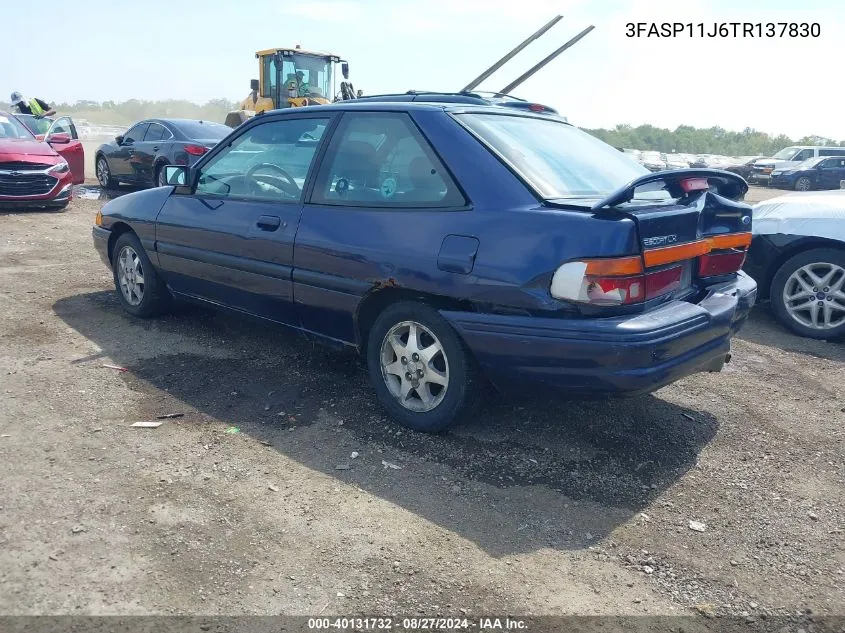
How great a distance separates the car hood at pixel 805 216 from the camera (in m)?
5.75

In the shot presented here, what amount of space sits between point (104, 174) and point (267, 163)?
11.6m

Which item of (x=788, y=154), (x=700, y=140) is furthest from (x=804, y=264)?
(x=700, y=140)

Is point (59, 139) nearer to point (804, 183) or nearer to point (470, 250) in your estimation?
point (470, 250)

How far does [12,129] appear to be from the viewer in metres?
11.7

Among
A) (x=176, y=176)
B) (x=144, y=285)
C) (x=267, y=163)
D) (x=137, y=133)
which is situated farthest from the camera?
(x=137, y=133)

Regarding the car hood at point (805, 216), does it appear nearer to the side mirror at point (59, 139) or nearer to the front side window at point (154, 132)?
the front side window at point (154, 132)

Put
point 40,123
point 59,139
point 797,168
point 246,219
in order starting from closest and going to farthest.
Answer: point 246,219
point 59,139
point 40,123
point 797,168

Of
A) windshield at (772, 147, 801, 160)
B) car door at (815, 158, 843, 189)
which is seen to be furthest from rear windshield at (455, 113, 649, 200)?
windshield at (772, 147, 801, 160)

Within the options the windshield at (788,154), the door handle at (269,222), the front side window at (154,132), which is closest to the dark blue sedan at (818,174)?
the windshield at (788,154)

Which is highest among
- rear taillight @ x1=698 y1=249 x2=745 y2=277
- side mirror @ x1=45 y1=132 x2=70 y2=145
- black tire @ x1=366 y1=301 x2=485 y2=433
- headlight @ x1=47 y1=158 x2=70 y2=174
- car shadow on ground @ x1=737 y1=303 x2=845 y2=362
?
side mirror @ x1=45 y1=132 x2=70 y2=145

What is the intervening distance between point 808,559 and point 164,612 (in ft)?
7.95

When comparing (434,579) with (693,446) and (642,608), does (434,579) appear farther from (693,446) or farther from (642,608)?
(693,446)

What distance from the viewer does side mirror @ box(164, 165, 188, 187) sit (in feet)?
16.6

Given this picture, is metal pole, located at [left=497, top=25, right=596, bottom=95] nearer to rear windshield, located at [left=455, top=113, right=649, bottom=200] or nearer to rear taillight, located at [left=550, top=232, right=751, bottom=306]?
rear windshield, located at [left=455, top=113, right=649, bottom=200]
